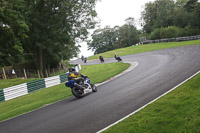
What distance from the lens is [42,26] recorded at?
27656 millimetres

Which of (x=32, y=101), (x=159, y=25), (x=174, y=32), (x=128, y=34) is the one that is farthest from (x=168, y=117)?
(x=128, y=34)

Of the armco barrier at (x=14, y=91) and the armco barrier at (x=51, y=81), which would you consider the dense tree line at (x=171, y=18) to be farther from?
the armco barrier at (x=14, y=91)

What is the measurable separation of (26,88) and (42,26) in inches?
427

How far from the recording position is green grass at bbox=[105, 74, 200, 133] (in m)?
5.14

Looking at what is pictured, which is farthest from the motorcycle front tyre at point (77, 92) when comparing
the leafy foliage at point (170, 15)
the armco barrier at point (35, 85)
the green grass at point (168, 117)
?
the leafy foliage at point (170, 15)

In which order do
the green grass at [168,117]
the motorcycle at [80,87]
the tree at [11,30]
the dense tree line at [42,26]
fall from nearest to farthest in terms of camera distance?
the green grass at [168,117]
the motorcycle at [80,87]
the tree at [11,30]
the dense tree line at [42,26]

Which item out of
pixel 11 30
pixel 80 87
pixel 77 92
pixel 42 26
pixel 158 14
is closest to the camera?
pixel 80 87

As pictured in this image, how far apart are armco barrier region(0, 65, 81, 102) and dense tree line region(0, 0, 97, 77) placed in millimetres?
6200

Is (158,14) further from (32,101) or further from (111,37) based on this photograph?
(32,101)

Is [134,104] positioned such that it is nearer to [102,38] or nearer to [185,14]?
[185,14]

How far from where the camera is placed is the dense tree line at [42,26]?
25.1 metres

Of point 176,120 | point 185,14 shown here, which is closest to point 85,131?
point 176,120

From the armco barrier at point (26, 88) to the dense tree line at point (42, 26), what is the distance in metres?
6.20

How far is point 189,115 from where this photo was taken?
18.4 ft
